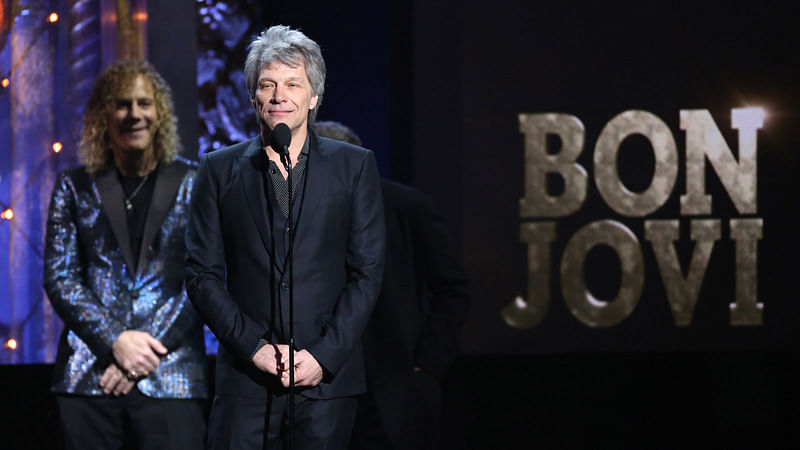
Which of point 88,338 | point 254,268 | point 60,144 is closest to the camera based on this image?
point 254,268

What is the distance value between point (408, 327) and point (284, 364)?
0.98m

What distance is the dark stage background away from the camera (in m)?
5.25

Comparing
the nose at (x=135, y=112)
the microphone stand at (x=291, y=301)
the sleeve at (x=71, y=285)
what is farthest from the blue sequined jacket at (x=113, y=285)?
the microphone stand at (x=291, y=301)

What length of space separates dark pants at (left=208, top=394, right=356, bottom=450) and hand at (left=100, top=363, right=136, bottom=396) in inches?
24.2

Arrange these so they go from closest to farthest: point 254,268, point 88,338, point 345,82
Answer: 1. point 254,268
2. point 88,338
3. point 345,82

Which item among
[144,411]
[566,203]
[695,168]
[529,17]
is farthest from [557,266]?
[144,411]

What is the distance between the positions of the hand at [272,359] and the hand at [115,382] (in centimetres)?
75

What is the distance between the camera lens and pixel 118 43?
14.7 feet

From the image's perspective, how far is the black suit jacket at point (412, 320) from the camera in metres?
3.14

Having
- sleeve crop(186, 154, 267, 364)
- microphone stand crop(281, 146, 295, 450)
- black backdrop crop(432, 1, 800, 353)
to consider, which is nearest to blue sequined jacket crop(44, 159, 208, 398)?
sleeve crop(186, 154, 267, 364)

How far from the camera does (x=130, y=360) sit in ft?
9.27

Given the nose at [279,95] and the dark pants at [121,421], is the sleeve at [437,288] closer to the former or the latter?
Result: the dark pants at [121,421]

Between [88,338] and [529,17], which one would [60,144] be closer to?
[88,338]

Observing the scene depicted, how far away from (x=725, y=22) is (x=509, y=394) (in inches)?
94.2
